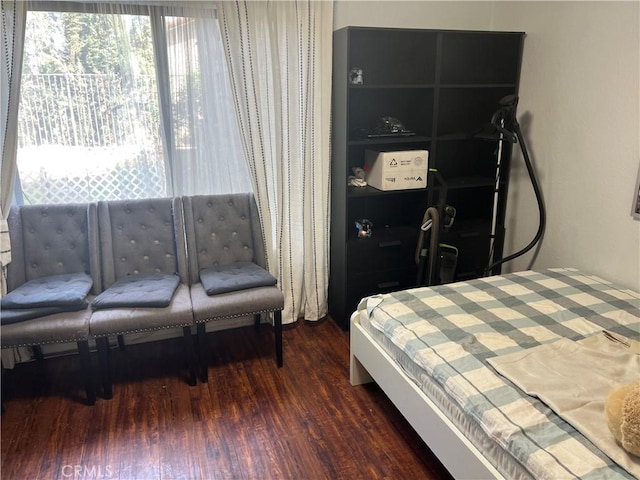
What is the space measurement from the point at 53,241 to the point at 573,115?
3.16 metres

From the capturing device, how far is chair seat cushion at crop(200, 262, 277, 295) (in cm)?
266

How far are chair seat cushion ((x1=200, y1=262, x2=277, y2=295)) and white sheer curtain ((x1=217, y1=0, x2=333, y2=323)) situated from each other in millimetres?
317

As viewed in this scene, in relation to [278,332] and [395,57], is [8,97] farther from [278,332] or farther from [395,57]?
[395,57]

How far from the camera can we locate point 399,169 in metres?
3.03

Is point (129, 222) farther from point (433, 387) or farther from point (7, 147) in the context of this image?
point (433, 387)

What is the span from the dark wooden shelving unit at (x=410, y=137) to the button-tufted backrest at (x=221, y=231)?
1.86 ft

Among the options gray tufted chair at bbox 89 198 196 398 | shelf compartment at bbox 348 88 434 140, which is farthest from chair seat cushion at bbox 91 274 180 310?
shelf compartment at bbox 348 88 434 140

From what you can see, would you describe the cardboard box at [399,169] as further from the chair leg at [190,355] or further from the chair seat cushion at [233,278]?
the chair leg at [190,355]

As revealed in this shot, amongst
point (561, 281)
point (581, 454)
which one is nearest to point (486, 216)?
point (561, 281)

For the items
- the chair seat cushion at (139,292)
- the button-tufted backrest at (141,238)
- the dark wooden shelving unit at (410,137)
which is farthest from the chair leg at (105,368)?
the dark wooden shelving unit at (410,137)

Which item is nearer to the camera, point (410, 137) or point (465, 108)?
point (410, 137)

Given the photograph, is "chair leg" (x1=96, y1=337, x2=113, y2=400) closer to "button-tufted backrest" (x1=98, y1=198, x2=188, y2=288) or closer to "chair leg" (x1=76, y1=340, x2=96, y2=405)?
"chair leg" (x1=76, y1=340, x2=96, y2=405)

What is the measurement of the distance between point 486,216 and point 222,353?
2215 millimetres

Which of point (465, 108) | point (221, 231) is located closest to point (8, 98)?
point (221, 231)
